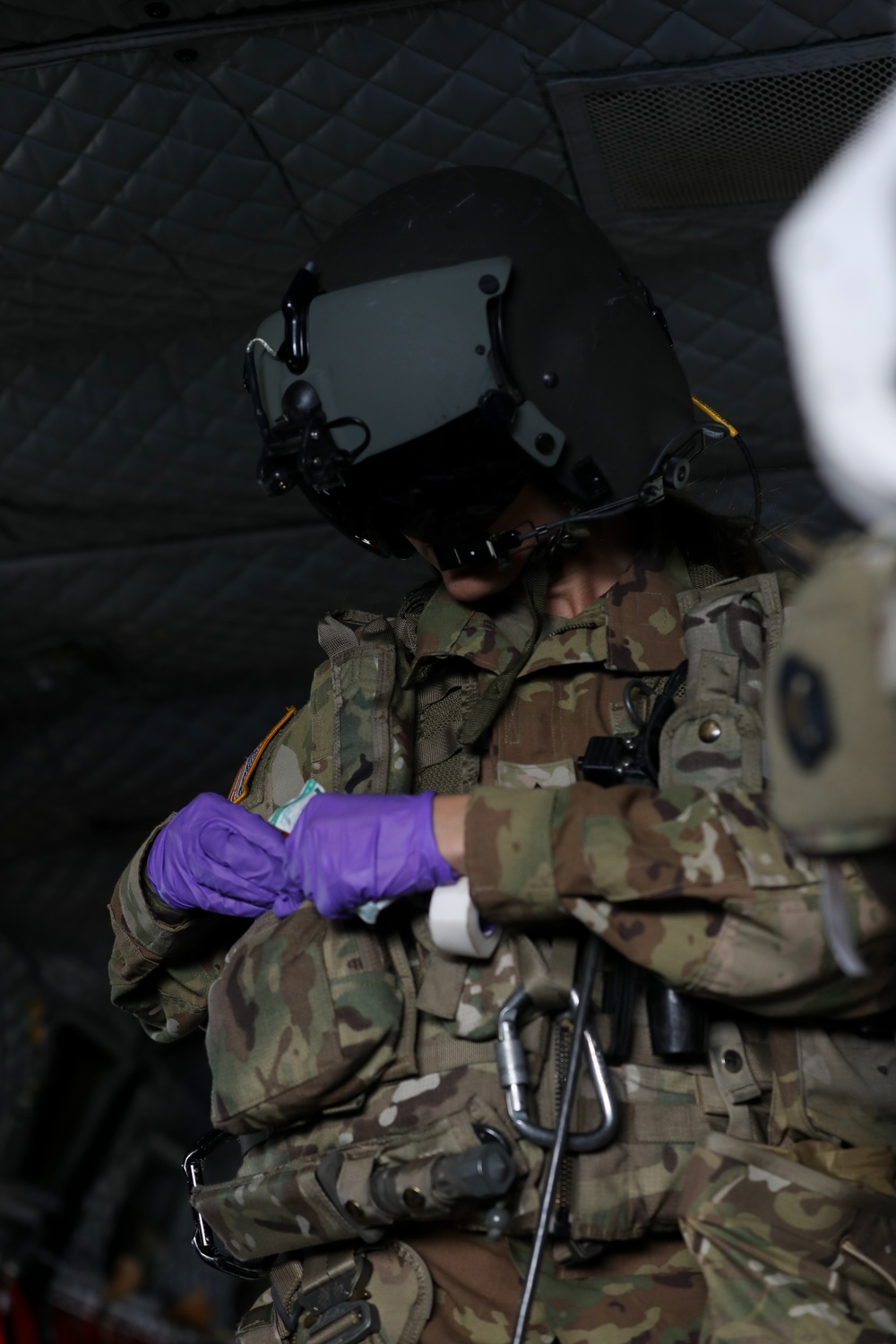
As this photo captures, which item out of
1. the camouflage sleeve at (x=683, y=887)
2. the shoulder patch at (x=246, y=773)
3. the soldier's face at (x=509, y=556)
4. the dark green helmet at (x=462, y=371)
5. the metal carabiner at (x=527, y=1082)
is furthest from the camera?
the shoulder patch at (x=246, y=773)

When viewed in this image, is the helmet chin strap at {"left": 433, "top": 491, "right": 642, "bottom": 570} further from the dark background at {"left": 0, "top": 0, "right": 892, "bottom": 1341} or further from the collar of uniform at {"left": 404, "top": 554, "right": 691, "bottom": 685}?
the dark background at {"left": 0, "top": 0, "right": 892, "bottom": 1341}

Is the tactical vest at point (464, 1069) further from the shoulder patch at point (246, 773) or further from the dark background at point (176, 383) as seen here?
the dark background at point (176, 383)

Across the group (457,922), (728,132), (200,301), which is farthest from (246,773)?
(728,132)

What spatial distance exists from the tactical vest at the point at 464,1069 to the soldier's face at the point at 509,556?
0.75ft

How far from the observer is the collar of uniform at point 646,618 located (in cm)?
162

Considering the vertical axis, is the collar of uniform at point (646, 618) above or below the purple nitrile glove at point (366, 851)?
below

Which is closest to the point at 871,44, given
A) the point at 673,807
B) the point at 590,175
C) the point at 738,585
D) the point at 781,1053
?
the point at 590,175

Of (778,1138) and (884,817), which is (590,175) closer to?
(778,1138)

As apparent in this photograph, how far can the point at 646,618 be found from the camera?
1.65 metres

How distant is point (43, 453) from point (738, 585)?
154cm

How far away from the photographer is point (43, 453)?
2.62 meters

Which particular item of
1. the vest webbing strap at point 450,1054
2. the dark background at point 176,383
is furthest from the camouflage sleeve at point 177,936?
the dark background at point 176,383

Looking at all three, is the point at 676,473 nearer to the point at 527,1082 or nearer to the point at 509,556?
the point at 509,556

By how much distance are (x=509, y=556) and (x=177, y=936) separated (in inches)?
24.0
